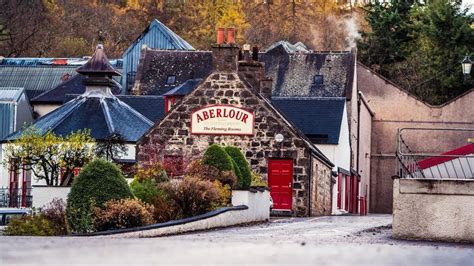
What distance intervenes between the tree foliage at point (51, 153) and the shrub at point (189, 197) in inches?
424

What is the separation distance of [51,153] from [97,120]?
7184 mm

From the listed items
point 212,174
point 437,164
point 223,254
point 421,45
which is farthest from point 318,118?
point 223,254

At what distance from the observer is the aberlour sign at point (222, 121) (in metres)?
43.5

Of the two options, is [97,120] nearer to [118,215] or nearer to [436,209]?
[118,215]

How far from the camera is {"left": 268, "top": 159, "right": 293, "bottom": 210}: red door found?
43781 mm

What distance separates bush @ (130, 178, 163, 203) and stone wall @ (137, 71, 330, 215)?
1236 cm

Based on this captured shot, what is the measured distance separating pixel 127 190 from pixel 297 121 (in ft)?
78.5

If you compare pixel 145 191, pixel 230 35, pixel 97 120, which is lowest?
pixel 145 191

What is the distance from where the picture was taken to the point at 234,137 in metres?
43.8

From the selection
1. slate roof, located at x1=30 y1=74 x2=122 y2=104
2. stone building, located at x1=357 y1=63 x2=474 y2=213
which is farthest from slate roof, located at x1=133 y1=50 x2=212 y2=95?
stone building, located at x1=357 y1=63 x2=474 y2=213

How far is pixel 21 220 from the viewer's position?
87.6 feet

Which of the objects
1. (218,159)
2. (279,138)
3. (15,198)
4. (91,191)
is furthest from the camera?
(15,198)

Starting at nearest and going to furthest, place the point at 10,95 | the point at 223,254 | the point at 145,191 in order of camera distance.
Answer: the point at 223,254
the point at 145,191
the point at 10,95

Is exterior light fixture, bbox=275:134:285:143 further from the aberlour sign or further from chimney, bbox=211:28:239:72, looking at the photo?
chimney, bbox=211:28:239:72
